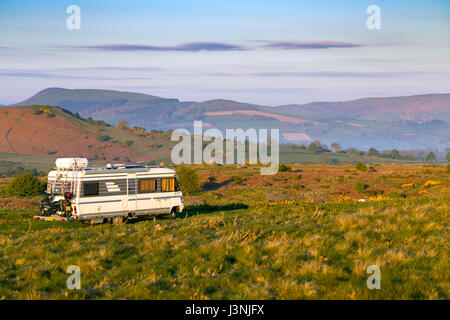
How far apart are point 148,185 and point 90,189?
2.79 m

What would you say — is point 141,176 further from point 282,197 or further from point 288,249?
point 282,197

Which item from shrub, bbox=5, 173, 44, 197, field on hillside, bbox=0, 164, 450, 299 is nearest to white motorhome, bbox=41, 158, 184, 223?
field on hillside, bbox=0, 164, 450, 299

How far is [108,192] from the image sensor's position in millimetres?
18328

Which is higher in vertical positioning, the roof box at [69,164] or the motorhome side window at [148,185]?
the roof box at [69,164]

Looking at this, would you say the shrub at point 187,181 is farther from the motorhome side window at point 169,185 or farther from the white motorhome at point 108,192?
the white motorhome at point 108,192

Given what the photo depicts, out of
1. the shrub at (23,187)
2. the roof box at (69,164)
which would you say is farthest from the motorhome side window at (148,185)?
the shrub at (23,187)

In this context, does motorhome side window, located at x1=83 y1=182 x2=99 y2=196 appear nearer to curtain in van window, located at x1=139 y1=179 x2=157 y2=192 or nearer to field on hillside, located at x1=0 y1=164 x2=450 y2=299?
curtain in van window, located at x1=139 y1=179 x2=157 y2=192

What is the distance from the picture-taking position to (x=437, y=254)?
9.00 metres

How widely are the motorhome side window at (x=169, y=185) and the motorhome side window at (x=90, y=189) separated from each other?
10.8 feet

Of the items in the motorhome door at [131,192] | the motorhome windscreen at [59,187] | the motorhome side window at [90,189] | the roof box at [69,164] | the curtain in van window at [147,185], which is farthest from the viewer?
the curtain in van window at [147,185]

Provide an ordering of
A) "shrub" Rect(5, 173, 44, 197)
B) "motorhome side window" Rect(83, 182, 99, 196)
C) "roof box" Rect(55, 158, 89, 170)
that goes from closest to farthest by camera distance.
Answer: "motorhome side window" Rect(83, 182, 99, 196) → "roof box" Rect(55, 158, 89, 170) → "shrub" Rect(5, 173, 44, 197)

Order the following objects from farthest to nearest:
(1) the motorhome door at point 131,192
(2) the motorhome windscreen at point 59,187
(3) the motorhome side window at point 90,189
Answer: (1) the motorhome door at point 131,192 → (2) the motorhome windscreen at point 59,187 → (3) the motorhome side window at point 90,189

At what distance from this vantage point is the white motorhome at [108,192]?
1770cm

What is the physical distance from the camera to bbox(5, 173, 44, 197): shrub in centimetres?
4262
